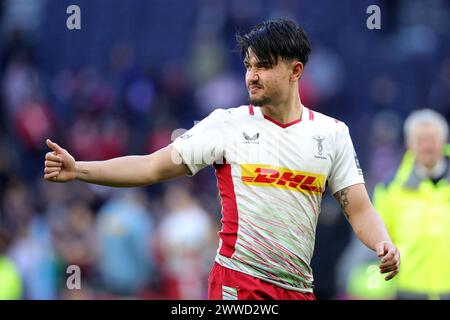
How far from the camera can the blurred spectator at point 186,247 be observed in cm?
1229

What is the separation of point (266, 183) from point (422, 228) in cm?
318

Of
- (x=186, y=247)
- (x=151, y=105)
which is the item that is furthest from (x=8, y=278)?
(x=151, y=105)

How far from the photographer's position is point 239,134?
230 inches

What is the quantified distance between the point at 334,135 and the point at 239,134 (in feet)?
1.91

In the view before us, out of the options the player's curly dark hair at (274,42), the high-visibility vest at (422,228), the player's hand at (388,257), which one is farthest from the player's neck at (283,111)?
the high-visibility vest at (422,228)

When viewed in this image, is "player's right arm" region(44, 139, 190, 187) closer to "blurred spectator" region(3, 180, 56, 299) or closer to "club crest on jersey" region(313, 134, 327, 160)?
"club crest on jersey" region(313, 134, 327, 160)

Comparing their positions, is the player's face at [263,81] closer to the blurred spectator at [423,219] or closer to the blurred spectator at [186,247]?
the blurred spectator at [423,219]

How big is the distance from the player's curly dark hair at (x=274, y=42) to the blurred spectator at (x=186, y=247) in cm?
658

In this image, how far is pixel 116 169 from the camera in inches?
222

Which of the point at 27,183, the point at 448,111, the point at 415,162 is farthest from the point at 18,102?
the point at 415,162

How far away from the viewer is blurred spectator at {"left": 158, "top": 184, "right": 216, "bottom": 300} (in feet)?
40.3

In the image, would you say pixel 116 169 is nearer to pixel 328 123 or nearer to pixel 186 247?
pixel 328 123

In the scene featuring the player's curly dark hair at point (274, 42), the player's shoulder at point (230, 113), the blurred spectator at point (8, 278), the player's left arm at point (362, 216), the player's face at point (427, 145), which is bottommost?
the blurred spectator at point (8, 278)
